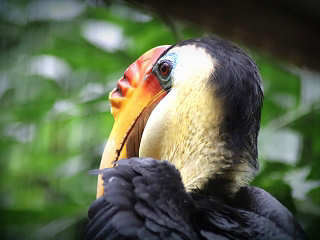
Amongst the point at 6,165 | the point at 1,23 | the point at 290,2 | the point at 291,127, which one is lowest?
the point at 6,165

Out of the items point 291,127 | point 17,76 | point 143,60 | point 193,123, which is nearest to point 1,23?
point 17,76

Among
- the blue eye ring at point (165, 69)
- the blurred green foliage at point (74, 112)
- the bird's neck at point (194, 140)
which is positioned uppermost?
the blue eye ring at point (165, 69)

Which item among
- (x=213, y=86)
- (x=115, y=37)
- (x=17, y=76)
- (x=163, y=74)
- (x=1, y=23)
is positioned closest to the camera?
(x=213, y=86)

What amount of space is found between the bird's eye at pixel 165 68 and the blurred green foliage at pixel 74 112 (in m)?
0.68

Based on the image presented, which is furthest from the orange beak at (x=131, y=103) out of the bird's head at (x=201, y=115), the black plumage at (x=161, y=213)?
the black plumage at (x=161, y=213)

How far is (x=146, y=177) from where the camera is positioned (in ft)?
4.09

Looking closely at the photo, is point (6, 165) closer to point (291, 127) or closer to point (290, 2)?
point (291, 127)

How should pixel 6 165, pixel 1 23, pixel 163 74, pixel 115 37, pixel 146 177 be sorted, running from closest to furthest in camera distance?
pixel 146 177, pixel 163 74, pixel 1 23, pixel 6 165, pixel 115 37

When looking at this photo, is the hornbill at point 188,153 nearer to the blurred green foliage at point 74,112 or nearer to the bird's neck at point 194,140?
the bird's neck at point 194,140

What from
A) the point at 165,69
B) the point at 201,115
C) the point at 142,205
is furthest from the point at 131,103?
the point at 142,205

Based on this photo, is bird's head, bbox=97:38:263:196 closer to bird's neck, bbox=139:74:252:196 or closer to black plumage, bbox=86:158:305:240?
bird's neck, bbox=139:74:252:196

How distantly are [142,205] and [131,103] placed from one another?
48 cm

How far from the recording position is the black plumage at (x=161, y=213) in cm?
118

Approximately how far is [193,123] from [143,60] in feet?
1.13
